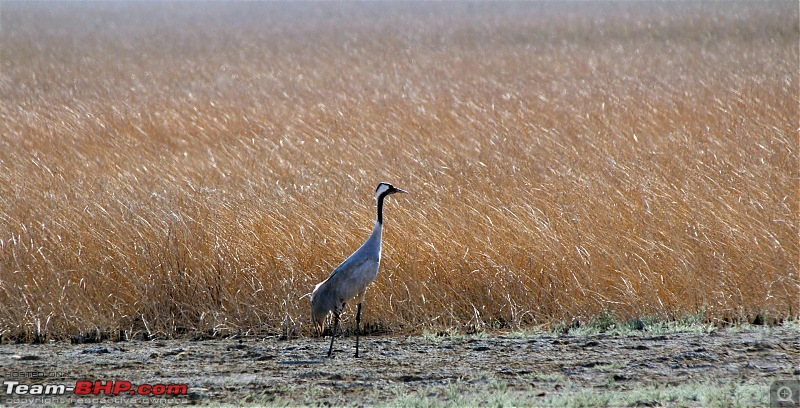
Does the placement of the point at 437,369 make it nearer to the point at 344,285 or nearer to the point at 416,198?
the point at 344,285

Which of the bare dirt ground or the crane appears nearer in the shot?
the bare dirt ground

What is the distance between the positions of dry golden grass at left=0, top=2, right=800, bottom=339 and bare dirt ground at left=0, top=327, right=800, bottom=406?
469 mm

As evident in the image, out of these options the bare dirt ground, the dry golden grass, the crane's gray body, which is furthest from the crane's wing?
the dry golden grass

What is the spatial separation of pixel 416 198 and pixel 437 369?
295 centimetres

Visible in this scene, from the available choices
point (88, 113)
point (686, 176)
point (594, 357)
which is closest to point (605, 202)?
point (686, 176)

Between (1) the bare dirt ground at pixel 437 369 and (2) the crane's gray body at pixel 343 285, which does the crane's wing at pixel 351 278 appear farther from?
(1) the bare dirt ground at pixel 437 369

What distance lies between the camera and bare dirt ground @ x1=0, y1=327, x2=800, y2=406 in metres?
4.93

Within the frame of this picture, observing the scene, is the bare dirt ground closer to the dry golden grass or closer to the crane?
the crane

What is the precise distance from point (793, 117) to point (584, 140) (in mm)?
2434

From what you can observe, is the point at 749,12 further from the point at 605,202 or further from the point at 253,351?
the point at 253,351

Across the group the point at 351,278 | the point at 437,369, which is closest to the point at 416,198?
the point at 351,278

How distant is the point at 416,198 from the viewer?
8258 mm

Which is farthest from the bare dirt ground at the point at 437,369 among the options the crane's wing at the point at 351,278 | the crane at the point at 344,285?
the crane's wing at the point at 351,278

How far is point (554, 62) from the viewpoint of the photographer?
1769 centimetres
